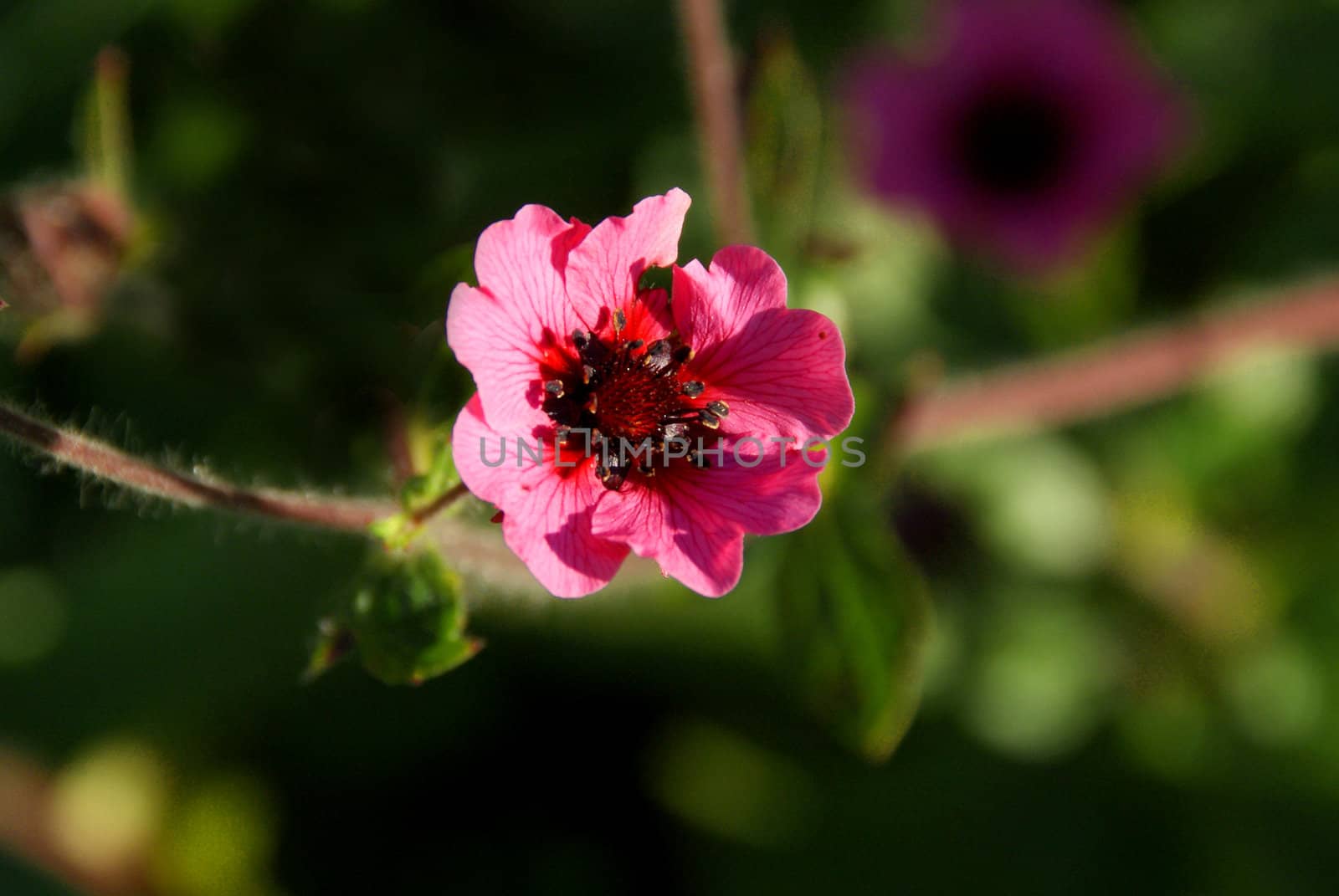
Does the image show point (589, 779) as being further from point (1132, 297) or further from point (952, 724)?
point (1132, 297)

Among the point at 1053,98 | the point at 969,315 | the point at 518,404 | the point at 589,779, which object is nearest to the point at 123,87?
the point at 518,404

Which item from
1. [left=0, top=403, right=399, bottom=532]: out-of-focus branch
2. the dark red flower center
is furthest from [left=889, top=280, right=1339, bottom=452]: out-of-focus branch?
[left=0, top=403, right=399, bottom=532]: out-of-focus branch

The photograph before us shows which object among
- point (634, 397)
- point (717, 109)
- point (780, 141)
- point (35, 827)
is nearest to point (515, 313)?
point (634, 397)

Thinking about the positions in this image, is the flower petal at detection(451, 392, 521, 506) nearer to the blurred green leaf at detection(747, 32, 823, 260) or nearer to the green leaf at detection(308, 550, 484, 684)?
the green leaf at detection(308, 550, 484, 684)

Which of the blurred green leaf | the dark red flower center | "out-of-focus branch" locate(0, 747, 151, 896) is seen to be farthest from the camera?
"out-of-focus branch" locate(0, 747, 151, 896)

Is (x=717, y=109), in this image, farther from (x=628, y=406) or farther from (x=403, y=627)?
(x=403, y=627)

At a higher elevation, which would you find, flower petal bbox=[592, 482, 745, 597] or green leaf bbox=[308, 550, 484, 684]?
flower petal bbox=[592, 482, 745, 597]

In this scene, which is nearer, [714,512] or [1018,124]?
[714,512]
